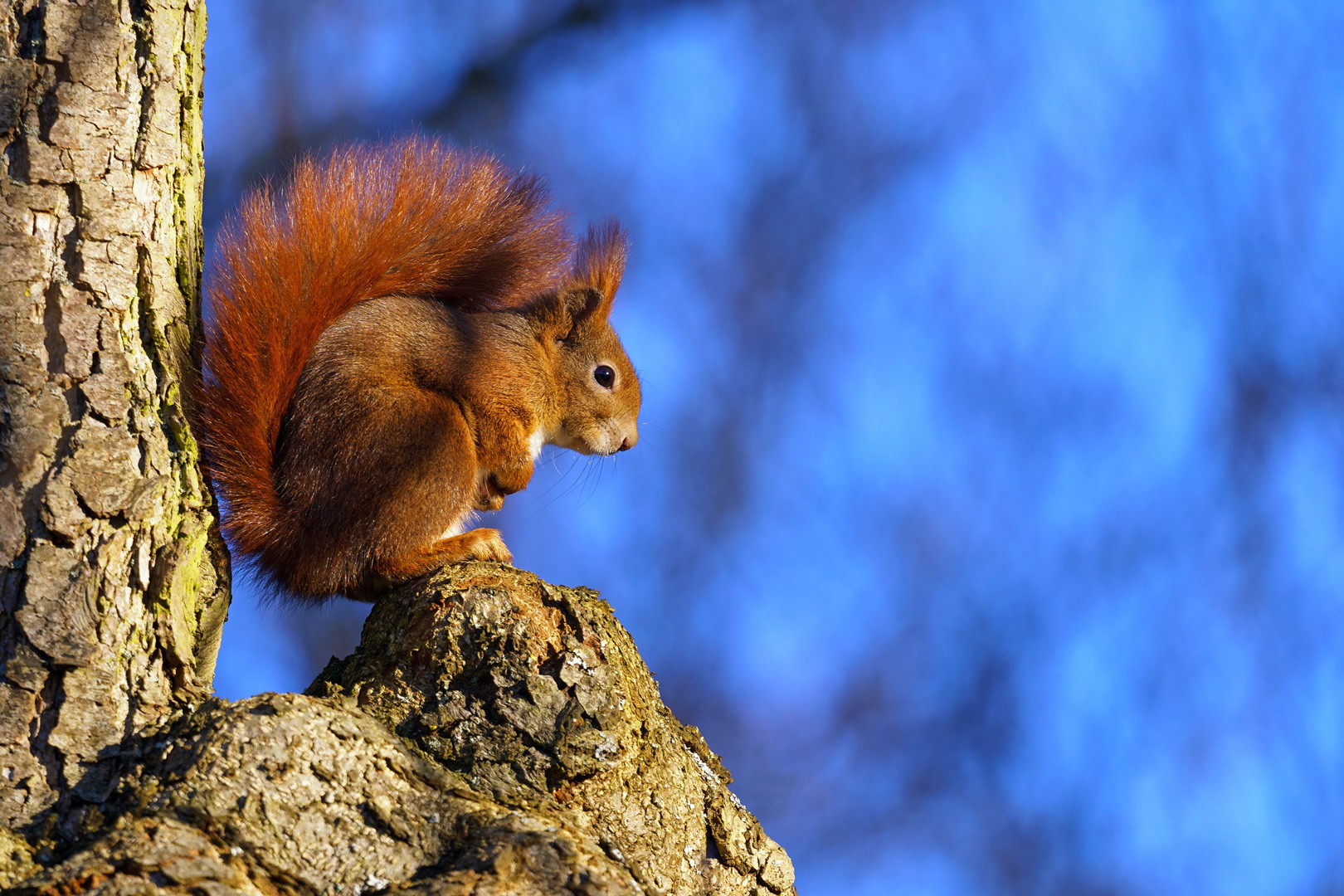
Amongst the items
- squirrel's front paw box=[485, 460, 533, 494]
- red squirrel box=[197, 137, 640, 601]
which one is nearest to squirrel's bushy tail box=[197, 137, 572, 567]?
red squirrel box=[197, 137, 640, 601]

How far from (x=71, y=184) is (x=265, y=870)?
65cm

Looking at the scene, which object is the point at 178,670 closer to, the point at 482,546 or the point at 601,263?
the point at 482,546

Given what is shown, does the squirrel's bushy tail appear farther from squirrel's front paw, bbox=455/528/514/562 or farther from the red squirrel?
squirrel's front paw, bbox=455/528/514/562

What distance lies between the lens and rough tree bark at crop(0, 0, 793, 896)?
88 centimetres

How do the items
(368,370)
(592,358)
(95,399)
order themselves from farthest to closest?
1. (592,358)
2. (368,370)
3. (95,399)

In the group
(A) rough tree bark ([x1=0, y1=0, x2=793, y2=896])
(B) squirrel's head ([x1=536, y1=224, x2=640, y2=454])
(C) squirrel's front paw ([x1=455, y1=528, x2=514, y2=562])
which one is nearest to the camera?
(A) rough tree bark ([x1=0, y1=0, x2=793, y2=896])

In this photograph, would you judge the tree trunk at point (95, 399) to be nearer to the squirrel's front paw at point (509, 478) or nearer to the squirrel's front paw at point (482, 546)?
the squirrel's front paw at point (482, 546)

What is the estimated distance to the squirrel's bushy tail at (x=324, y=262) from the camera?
1.31 m

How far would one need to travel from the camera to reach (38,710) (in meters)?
0.94

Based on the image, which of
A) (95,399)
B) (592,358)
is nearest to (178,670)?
(95,399)

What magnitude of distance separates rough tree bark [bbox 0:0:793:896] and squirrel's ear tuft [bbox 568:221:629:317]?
858 millimetres

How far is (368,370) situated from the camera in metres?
1.42

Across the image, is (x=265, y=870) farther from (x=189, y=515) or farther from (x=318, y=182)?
(x=318, y=182)

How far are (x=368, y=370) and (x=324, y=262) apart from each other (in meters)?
0.15
